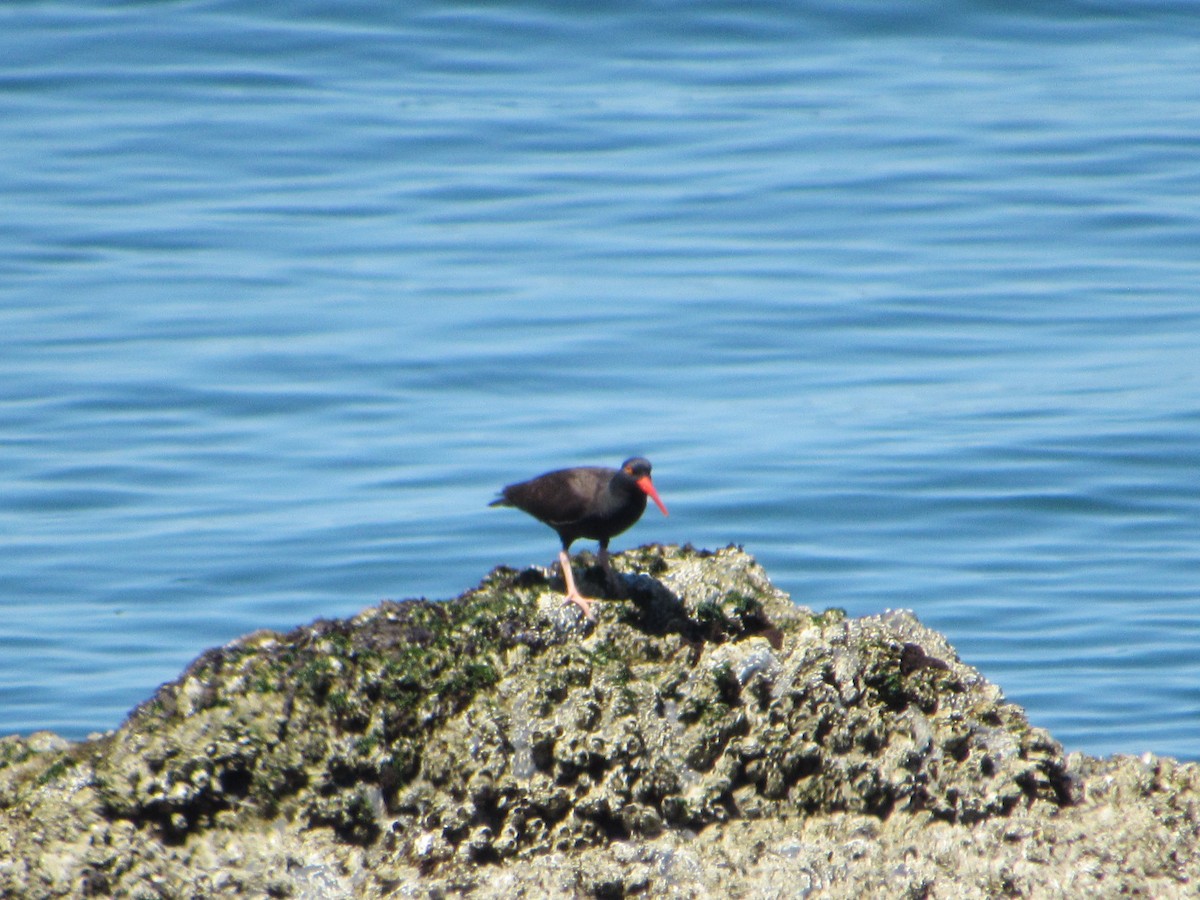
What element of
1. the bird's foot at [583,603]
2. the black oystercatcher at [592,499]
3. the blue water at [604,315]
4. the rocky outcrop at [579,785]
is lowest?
the rocky outcrop at [579,785]

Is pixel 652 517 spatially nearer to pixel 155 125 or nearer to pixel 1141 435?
pixel 1141 435

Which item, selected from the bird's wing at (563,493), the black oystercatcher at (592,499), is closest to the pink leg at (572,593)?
the black oystercatcher at (592,499)

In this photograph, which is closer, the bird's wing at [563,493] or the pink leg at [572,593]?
the pink leg at [572,593]

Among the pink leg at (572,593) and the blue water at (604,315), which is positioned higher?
the blue water at (604,315)

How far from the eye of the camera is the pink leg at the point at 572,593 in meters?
5.84

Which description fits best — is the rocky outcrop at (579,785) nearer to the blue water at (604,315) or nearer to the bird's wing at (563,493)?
the bird's wing at (563,493)

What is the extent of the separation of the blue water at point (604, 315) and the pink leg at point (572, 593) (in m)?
4.33

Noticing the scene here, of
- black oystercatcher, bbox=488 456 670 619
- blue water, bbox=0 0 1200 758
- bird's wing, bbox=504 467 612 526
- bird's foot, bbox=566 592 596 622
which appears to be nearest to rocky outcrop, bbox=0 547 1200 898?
bird's foot, bbox=566 592 596 622

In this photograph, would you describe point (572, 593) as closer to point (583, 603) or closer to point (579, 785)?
point (583, 603)

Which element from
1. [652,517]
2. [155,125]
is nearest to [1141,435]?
[652,517]

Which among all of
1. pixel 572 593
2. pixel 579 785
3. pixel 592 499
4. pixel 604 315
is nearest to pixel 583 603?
pixel 572 593

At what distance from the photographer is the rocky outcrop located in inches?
193

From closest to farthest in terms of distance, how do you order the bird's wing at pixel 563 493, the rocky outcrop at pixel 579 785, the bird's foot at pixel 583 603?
the rocky outcrop at pixel 579 785
the bird's foot at pixel 583 603
the bird's wing at pixel 563 493

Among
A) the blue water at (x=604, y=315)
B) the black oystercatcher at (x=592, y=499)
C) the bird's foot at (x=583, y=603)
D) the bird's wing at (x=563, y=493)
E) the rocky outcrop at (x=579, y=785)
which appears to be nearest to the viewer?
the rocky outcrop at (x=579, y=785)
